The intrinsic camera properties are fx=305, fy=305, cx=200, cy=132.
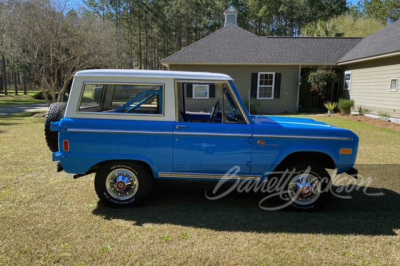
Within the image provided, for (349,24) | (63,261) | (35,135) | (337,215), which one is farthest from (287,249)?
(349,24)

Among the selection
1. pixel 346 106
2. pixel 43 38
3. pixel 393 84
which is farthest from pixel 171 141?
pixel 346 106

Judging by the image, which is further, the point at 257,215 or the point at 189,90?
the point at 189,90

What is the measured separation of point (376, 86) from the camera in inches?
586

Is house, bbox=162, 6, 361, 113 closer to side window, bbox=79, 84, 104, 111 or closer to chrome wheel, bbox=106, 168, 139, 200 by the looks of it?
side window, bbox=79, 84, 104, 111

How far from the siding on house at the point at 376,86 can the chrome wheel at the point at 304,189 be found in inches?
→ 450

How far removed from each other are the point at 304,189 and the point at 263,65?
14.5m

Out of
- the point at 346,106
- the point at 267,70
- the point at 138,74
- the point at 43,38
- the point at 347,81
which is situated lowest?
the point at 346,106

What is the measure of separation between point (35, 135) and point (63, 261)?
28.7 feet

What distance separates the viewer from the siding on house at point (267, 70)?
1803 centimetres

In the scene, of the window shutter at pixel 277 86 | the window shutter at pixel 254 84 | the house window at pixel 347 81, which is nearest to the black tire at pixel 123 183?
the window shutter at pixel 254 84

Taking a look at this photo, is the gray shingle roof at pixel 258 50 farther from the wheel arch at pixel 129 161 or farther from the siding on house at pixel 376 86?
the wheel arch at pixel 129 161

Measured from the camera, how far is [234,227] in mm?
3938

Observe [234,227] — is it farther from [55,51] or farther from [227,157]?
[55,51]

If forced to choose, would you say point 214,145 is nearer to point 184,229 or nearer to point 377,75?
point 184,229
